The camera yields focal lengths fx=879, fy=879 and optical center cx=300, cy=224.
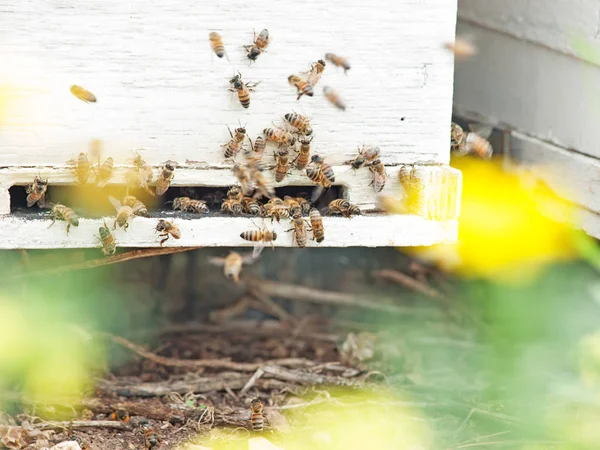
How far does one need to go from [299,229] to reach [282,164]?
26 centimetres

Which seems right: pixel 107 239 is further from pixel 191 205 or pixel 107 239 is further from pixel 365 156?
pixel 365 156

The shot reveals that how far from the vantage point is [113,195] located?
3.54 metres

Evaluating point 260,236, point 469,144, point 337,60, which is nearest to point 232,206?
point 260,236

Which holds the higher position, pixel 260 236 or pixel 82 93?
pixel 82 93

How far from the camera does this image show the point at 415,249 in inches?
193

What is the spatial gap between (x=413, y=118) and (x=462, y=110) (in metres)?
1.58

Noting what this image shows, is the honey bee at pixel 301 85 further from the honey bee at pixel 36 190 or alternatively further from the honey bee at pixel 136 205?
the honey bee at pixel 36 190

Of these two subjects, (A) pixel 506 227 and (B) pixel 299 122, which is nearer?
(B) pixel 299 122

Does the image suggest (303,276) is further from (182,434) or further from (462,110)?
(182,434)

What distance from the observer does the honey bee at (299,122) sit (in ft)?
10.8

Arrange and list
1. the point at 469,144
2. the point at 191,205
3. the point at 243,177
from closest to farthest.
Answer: the point at 243,177 → the point at 191,205 → the point at 469,144

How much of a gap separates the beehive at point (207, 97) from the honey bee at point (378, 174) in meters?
0.05

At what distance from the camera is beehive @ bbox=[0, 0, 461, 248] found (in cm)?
322

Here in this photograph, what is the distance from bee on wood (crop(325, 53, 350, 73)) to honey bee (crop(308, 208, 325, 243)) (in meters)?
0.56
